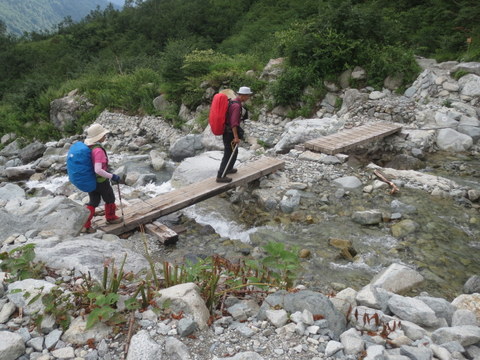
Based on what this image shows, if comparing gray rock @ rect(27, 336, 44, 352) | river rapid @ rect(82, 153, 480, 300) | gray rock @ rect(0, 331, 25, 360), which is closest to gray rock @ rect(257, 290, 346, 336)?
gray rock @ rect(27, 336, 44, 352)

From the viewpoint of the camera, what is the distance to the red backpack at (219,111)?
6465mm

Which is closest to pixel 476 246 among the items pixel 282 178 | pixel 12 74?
pixel 282 178

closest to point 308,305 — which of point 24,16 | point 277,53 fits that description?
point 277,53

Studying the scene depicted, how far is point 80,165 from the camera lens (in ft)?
16.9

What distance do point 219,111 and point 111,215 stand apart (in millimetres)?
2582

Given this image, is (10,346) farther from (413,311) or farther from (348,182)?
(348,182)

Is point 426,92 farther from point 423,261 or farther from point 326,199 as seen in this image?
point 423,261

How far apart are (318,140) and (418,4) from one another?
14.1m

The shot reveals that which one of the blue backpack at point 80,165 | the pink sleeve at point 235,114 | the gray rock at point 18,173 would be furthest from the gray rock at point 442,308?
the gray rock at point 18,173

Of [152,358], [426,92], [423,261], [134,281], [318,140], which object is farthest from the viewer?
[426,92]

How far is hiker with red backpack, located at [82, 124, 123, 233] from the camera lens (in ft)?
16.9

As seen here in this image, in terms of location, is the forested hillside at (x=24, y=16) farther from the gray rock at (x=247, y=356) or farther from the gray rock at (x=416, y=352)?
the gray rock at (x=416, y=352)

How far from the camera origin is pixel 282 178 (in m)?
8.30

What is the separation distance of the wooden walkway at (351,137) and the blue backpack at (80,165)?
5.82m
